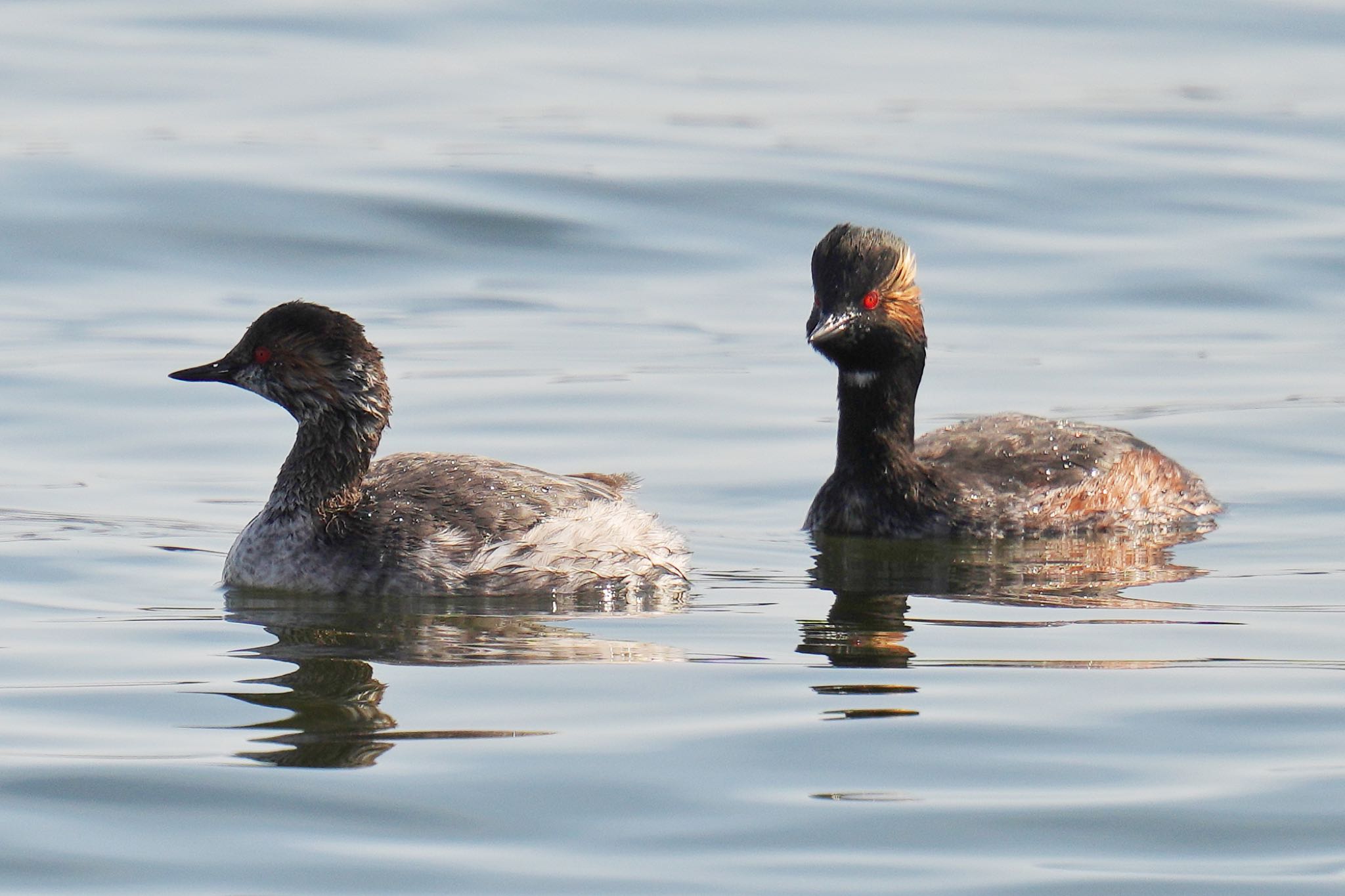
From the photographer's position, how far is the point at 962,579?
10.3 metres

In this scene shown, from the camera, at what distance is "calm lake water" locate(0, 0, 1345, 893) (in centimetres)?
643

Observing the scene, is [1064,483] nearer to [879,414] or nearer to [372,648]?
[879,414]

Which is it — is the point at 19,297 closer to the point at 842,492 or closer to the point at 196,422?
the point at 196,422

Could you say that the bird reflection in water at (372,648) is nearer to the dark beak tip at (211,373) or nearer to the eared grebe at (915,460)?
the dark beak tip at (211,373)

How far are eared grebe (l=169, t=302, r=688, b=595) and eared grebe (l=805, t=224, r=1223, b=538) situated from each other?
175cm

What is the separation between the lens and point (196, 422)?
13.2 meters

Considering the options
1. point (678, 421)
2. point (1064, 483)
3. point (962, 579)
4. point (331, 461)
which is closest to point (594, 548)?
point (331, 461)

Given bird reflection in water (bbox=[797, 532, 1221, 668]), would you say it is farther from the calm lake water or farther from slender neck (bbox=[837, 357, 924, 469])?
slender neck (bbox=[837, 357, 924, 469])

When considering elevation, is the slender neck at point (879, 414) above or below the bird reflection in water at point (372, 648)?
above

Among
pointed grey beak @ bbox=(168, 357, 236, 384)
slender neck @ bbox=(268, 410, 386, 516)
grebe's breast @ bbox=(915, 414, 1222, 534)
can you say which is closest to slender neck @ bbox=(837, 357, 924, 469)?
grebe's breast @ bbox=(915, 414, 1222, 534)

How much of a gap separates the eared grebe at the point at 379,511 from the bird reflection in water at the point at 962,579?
0.86 m

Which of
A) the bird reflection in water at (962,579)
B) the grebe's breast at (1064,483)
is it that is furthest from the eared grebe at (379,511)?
the grebe's breast at (1064,483)

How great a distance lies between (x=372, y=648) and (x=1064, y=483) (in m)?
4.42

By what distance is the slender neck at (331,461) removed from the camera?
9852mm
